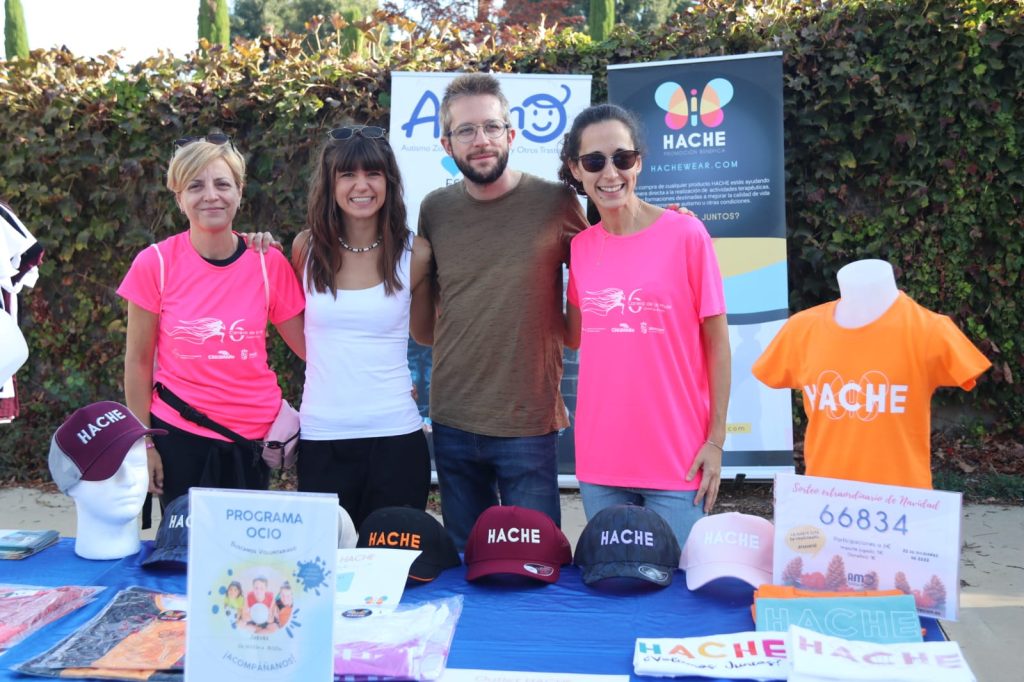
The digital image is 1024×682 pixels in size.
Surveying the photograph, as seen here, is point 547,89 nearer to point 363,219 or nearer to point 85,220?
point 363,219

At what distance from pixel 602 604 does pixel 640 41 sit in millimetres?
3864

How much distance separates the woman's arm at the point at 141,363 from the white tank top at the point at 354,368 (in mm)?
406

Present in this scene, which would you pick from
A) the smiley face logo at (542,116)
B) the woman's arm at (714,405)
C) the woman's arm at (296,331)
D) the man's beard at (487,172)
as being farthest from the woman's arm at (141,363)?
the smiley face logo at (542,116)

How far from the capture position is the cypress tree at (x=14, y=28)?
535 inches

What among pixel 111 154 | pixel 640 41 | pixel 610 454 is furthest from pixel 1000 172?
pixel 111 154

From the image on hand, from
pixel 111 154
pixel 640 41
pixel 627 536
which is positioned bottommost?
pixel 627 536

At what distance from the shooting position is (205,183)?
2.23 metres

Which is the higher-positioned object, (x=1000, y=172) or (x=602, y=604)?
(x=1000, y=172)

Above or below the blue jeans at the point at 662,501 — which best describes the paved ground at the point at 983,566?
below

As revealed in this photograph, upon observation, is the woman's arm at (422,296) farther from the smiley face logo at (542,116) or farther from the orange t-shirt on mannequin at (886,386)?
the smiley face logo at (542,116)

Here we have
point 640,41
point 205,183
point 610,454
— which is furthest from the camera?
point 640,41

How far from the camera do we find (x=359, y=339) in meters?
2.19

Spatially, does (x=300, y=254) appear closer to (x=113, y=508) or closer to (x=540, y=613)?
(x=113, y=508)

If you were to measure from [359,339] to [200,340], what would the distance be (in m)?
0.40
